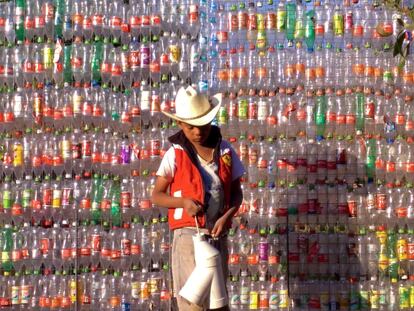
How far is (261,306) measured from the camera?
8.90 metres

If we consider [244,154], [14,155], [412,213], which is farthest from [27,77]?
[412,213]

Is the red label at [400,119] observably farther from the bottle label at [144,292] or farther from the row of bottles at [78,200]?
the bottle label at [144,292]

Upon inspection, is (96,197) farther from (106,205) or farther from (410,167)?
(410,167)

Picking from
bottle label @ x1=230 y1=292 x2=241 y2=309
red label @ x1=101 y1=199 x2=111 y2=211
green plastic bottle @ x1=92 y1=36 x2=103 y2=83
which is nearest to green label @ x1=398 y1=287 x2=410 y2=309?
bottle label @ x1=230 y1=292 x2=241 y2=309

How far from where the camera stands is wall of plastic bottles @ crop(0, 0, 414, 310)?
8.89m

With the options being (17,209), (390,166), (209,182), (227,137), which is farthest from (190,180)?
(17,209)

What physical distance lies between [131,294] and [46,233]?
103 centimetres

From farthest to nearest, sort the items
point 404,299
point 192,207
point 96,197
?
point 96,197
point 404,299
point 192,207

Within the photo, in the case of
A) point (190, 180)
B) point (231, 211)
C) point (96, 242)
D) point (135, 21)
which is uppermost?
point (135, 21)

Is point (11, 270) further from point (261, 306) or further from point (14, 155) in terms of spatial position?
point (261, 306)

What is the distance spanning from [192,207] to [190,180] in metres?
0.28

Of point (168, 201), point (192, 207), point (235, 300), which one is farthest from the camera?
point (235, 300)

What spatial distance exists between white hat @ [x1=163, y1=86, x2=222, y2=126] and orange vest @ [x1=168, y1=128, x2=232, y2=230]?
7.9 inches

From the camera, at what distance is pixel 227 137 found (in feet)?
29.4
